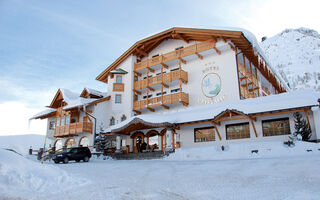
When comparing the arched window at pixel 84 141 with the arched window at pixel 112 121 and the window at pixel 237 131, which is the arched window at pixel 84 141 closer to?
the arched window at pixel 112 121

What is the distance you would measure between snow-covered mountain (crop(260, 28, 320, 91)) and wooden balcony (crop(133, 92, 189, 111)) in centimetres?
7977

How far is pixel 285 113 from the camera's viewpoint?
19.5 metres

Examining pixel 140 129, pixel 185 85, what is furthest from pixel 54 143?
pixel 185 85

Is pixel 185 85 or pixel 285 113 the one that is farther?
pixel 185 85

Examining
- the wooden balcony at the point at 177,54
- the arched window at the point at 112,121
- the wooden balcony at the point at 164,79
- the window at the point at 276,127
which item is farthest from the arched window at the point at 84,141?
the window at the point at 276,127

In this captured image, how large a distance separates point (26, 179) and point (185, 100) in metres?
20.0

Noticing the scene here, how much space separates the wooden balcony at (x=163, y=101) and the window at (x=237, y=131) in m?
5.53

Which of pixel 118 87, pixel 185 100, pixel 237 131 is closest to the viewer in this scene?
pixel 237 131

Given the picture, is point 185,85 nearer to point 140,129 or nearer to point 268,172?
point 140,129

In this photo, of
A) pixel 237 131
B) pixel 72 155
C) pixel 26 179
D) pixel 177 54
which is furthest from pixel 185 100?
pixel 26 179

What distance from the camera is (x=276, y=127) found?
20531 mm

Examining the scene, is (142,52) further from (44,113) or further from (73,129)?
(44,113)

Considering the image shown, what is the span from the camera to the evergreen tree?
711 inches

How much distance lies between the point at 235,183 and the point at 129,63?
25701 millimetres
